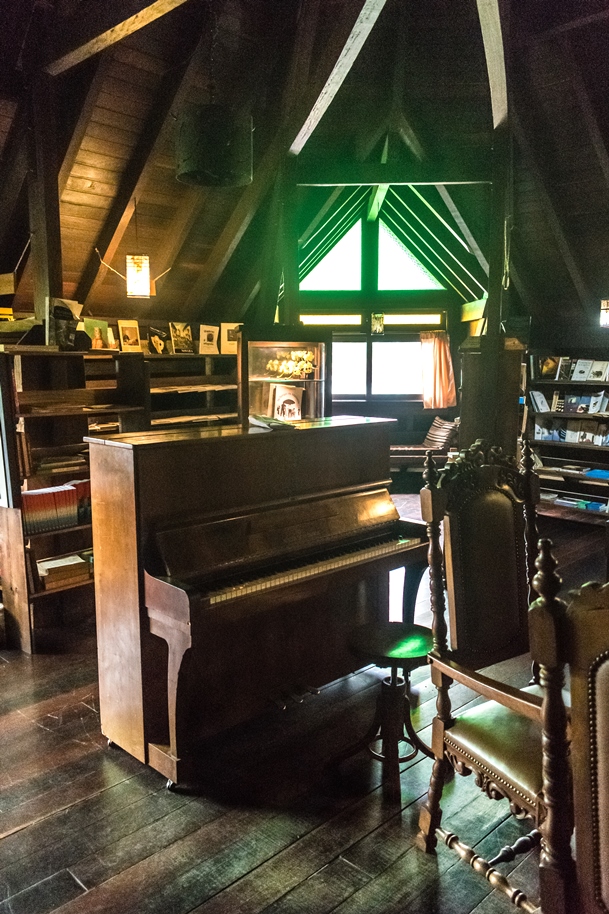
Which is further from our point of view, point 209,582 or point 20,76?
point 20,76

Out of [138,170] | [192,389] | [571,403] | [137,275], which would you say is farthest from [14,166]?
[571,403]

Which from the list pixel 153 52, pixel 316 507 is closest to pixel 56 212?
pixel 153 52

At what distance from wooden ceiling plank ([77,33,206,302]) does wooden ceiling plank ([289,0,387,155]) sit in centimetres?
96

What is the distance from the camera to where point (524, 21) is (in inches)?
217

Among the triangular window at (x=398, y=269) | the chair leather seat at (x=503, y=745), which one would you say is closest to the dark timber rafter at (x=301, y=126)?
the triangular window at (x=398, y=269)

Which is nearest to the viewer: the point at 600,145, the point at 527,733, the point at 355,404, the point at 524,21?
the point at 527,733

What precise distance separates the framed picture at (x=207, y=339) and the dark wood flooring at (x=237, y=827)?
4.68m

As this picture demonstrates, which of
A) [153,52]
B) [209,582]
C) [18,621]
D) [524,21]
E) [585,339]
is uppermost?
[524,21]

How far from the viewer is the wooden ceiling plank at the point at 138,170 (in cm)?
521

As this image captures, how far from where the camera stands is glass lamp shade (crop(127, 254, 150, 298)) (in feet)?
17.4

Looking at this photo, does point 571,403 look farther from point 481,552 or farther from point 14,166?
point 14,166

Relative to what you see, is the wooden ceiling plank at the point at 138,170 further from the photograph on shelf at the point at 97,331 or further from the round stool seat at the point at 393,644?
the round stool seat at the point at 393,644

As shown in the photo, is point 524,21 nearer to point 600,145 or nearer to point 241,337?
point 600,145

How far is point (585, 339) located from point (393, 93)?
3395mm
